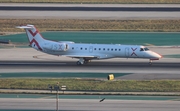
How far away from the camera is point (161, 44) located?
279 ft

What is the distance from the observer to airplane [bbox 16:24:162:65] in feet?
228

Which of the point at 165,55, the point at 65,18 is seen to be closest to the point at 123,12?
the point at 65,18

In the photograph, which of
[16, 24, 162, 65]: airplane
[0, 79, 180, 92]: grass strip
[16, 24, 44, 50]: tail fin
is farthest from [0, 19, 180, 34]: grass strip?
[0, 79, 180, 92]: grass strip

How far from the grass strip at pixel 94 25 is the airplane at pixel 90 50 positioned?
87.1 ft

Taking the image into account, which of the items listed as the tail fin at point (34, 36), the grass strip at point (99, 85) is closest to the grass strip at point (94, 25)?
the tail fin at point (34, 36)

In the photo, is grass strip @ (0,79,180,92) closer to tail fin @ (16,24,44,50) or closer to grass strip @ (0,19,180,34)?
tail fin @ (16,24,44,50)

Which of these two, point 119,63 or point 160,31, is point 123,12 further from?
point 119,63

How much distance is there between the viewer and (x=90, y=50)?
230ft

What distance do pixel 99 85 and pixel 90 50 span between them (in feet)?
40.2

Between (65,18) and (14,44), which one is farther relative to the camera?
(65,18)

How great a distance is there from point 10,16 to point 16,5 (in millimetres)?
13753

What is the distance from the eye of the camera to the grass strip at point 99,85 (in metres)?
57.0

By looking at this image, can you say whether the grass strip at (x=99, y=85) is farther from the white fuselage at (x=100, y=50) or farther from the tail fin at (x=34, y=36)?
the tail fin at (x=34, y=36)

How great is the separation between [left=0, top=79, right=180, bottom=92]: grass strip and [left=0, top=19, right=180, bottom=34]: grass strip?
37047 mm
